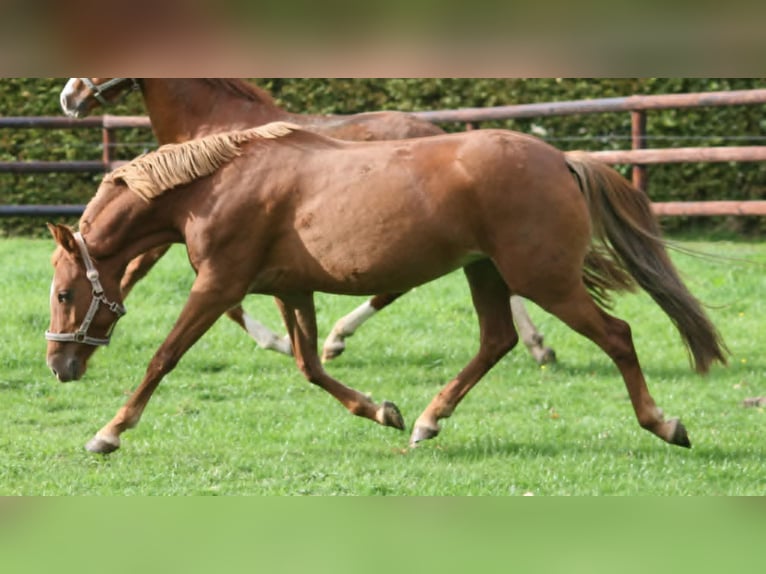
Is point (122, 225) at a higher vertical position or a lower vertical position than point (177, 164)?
lower

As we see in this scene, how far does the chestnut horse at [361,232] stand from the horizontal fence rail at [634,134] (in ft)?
17.4

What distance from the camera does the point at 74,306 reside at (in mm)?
5750

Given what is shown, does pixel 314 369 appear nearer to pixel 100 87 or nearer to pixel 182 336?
pixel 182 336

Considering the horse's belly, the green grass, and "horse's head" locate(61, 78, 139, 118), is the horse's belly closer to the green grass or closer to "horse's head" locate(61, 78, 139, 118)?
the green grass

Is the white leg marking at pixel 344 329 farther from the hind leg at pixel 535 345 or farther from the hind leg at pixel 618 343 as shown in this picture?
the hind leg at pixel 618 343

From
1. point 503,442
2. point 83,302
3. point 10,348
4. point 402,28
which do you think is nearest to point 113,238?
point 83,302

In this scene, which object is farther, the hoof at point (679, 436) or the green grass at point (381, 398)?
the hoof at point (679, 436)

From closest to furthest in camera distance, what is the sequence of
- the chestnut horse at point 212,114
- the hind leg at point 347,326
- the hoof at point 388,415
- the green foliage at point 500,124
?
1. the hoof at point 388,415
2. the chestnut horse at point 212,114
3. the hind leg at point 347,326
4. the green foliage at point 500,124

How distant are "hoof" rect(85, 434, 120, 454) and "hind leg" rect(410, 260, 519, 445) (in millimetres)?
1465

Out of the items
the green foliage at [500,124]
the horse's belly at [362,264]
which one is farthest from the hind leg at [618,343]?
the green foliage at [500,124]

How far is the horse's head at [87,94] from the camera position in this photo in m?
7.36

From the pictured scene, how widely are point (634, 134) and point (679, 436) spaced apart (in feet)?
23.9

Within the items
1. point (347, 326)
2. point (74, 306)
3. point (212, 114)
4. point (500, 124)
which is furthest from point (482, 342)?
point (500, 124)

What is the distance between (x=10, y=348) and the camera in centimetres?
852
